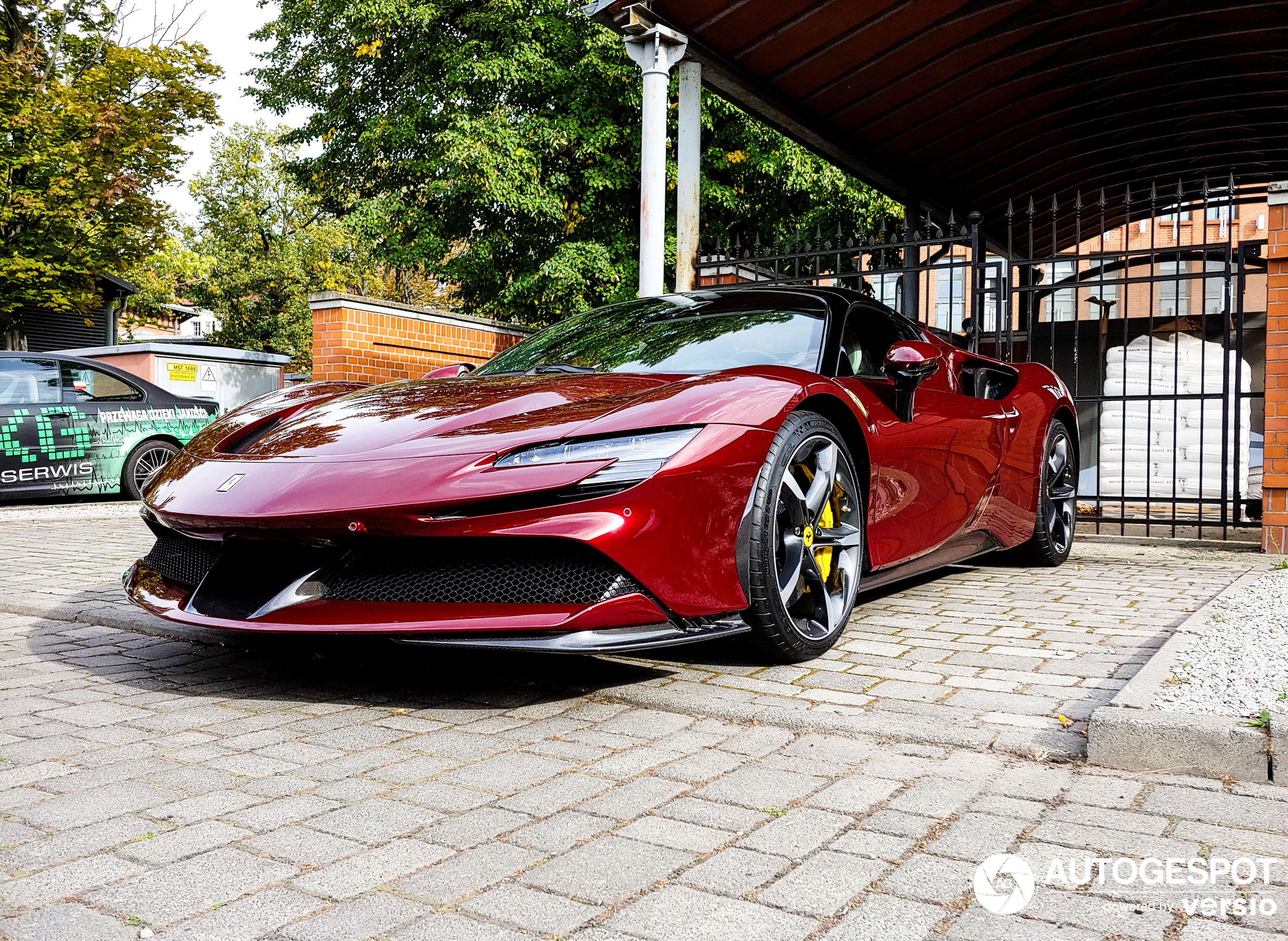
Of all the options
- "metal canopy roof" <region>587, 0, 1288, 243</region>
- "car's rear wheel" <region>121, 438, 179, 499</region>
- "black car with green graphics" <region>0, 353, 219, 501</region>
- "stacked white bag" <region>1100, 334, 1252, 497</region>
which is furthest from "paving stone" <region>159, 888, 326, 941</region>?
"car's rear wheel" <region>121, 438, 179, 499</region>

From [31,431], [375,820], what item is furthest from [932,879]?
[31,431]

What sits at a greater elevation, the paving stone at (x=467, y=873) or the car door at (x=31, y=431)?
the car door at (x=31, y=431)

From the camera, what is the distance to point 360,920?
176cm

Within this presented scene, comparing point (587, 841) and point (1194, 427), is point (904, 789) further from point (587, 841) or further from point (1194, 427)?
point (1194, 427)

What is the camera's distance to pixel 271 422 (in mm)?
3785

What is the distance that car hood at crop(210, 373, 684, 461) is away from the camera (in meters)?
3.06

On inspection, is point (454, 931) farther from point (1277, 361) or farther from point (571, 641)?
point (1277, 361)

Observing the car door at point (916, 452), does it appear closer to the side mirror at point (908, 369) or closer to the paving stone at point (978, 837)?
the side mirror at point (908, 369)

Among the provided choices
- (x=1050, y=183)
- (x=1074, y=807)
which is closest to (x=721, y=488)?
(x=1074, y=807)

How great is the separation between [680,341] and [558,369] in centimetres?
48

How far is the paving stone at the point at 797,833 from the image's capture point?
82.0 inches

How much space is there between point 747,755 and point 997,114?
30.0ft

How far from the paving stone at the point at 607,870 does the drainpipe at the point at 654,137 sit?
6.20 meters

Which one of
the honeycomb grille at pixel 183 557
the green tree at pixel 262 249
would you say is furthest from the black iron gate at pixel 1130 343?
the green tree at pixel 262 249
